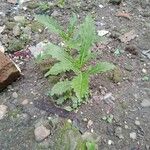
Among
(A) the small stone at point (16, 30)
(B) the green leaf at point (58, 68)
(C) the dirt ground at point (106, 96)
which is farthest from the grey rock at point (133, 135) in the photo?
(A) the small stone at point (16, 30)

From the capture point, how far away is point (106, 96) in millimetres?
2963

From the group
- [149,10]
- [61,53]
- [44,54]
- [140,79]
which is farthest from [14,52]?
[149,10]

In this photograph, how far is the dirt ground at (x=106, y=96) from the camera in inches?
107

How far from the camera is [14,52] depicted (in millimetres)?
3391

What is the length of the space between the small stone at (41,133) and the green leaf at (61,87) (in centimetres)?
28

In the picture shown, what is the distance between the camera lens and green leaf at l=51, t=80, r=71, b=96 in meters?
2.81

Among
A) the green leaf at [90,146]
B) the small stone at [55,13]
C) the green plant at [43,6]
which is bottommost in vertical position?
the green leaf at [90,146]

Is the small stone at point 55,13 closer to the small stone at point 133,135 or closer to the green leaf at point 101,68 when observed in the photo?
the green leaf at point 101,68

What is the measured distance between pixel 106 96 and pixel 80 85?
32cm

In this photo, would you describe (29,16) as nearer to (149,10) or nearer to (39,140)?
(149,10)

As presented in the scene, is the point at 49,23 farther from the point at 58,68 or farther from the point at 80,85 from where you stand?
the point at 80,85

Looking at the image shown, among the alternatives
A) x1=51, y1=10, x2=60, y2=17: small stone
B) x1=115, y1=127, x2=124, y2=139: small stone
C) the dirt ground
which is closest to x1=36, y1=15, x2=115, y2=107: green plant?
the dirt ground

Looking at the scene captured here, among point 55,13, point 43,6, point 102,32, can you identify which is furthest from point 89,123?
point 43,6

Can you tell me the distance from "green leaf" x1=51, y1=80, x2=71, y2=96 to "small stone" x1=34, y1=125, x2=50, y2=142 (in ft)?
0.92
